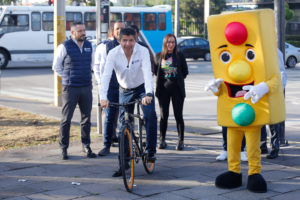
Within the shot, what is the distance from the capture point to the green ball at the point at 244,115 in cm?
586

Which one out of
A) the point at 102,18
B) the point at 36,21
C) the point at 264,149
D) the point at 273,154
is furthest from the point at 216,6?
the point at 273,154

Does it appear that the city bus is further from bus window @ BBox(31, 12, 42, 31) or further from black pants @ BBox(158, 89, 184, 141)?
black pants @ BBox(158, 89, 184, 141)

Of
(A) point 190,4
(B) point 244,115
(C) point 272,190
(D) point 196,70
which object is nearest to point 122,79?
(B) point 244,115

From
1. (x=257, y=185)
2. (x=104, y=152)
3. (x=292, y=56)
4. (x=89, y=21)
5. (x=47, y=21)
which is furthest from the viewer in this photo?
Result: (x=89, y=21)

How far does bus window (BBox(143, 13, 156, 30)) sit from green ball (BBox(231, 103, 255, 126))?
25489mm

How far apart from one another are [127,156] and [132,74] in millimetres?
1175

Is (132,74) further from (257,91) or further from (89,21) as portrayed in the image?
(89,21)

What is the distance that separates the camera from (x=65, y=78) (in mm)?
7625

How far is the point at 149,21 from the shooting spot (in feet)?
102

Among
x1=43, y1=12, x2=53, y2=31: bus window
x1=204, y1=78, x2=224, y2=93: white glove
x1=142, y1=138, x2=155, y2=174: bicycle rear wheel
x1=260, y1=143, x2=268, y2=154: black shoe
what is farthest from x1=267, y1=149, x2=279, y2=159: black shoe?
x1=43, y1=12, x2=53, y2=31: bus window

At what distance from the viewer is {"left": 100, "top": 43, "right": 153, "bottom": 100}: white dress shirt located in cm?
643

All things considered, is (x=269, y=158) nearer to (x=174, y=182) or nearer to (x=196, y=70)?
(x=174, y=182)

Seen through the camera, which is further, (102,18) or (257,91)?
(102,18)

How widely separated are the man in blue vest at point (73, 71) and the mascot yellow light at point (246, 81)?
7.11 ft
